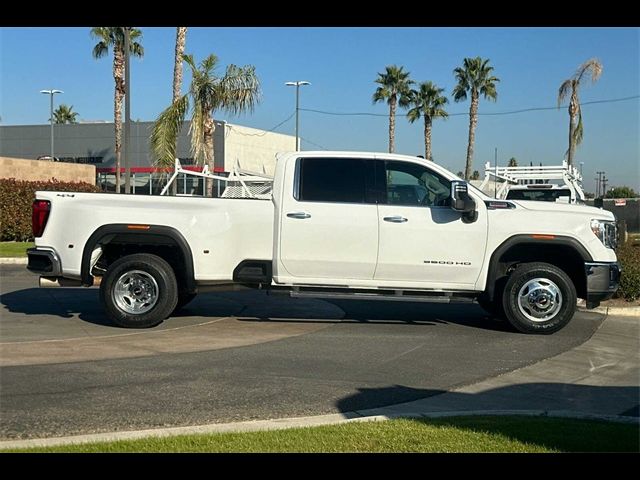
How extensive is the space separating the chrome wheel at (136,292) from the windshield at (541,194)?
1151 cm

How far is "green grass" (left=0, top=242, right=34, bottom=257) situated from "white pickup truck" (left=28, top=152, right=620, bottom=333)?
10345 mm

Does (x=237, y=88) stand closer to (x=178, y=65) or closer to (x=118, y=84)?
(x=178, y=65)

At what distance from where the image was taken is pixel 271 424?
5.38 meters

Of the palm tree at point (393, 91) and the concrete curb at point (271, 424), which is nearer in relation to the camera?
the concrete curb at point (271, 424)

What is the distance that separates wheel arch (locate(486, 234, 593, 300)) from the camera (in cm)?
891

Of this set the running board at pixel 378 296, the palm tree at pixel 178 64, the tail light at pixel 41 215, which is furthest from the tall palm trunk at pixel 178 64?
the running board at pixel 378 296

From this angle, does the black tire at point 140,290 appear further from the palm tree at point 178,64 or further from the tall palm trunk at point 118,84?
the tall palm trunk at point 118,84

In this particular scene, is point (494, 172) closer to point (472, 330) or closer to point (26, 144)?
point (472, 330)

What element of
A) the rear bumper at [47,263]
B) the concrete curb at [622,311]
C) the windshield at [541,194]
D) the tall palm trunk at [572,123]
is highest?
the tall palm trunk at [572,123]

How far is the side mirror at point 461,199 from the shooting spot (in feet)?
28.5

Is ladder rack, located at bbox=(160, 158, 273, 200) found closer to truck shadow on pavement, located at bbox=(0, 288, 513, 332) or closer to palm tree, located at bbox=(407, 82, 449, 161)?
truck shadow on pavement, located at bbox=(0, 288, 513, 332)

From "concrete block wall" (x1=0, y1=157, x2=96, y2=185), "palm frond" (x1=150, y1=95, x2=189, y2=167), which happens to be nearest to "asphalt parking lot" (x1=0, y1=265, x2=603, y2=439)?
"palm frond" (x1=150, y1=95, x2=189, y2=167)

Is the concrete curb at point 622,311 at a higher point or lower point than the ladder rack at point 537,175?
lower
